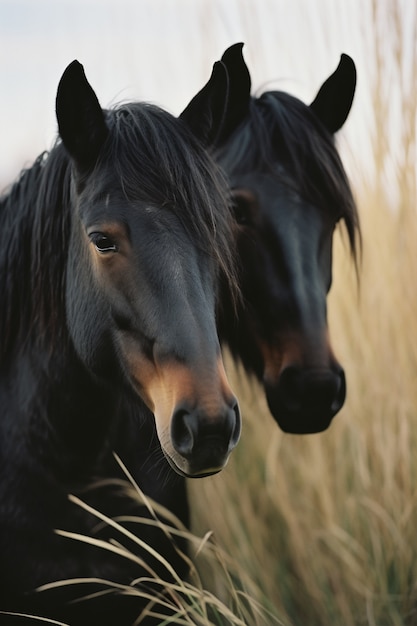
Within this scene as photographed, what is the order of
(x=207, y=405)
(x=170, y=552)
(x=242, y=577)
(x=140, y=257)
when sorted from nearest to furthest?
1. (x=207, y=405)
2. (x=140, y=257)
3. (x=170, y=552)
4. (x=242, y=577)

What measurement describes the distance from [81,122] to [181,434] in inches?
30.7

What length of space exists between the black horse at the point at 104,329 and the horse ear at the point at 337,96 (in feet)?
1.97

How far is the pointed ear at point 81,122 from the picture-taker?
1792 mm

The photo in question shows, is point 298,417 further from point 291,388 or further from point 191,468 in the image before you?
point 191,468

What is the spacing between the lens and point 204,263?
1.74 metres

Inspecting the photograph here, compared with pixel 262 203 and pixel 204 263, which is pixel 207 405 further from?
pixel 262 203

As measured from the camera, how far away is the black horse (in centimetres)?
161

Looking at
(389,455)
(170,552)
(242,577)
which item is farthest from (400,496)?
(170,552)

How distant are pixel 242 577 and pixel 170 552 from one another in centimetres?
43

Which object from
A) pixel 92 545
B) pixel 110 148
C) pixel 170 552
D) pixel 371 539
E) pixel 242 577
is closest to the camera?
pixel 110 148

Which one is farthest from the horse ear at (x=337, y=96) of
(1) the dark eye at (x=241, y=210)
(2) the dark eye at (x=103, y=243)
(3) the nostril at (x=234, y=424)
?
(3) the nostril at (x=234, y=424)

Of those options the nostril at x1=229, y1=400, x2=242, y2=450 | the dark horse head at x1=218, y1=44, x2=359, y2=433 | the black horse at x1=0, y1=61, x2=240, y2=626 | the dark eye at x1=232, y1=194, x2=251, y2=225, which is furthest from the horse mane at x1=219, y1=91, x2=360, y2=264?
the nostril at x1=229, y1=400, x2=242, y2=450

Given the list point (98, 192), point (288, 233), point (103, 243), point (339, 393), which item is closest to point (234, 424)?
point (103, 243)

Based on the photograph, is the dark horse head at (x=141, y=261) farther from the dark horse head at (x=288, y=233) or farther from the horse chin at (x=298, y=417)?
the horse chin at (x=298, y=417)
